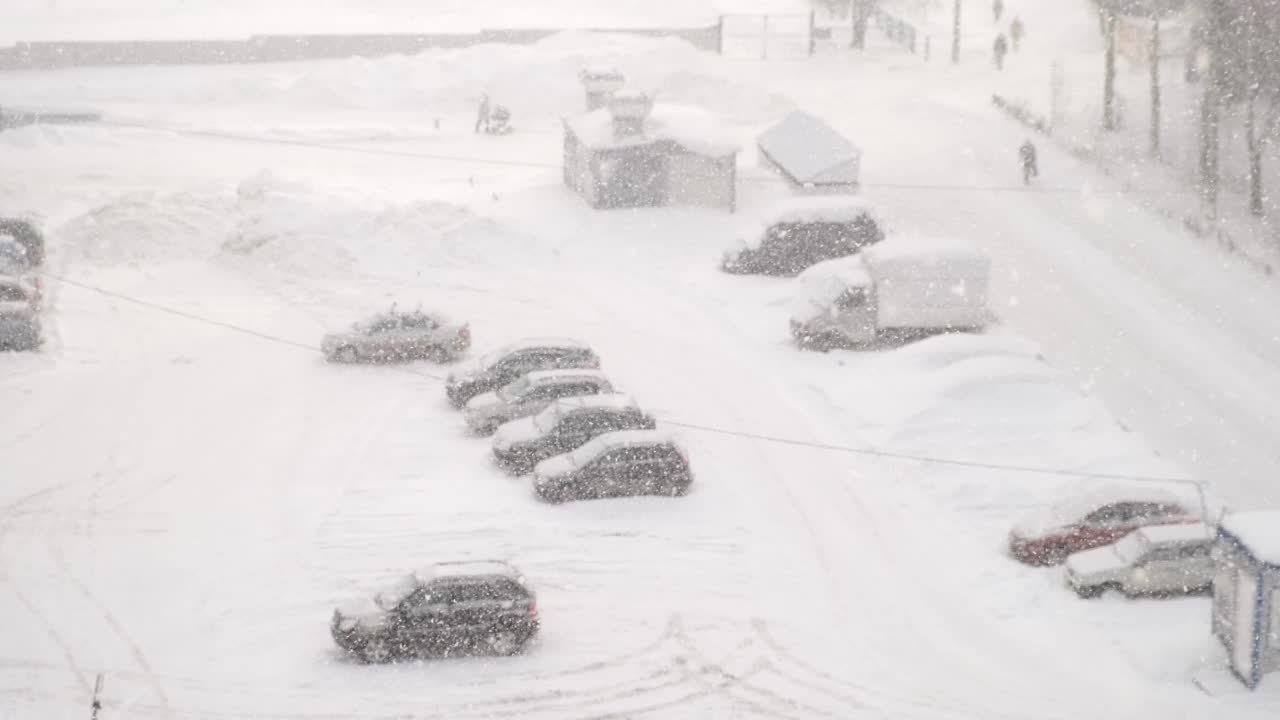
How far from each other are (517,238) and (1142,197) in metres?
18.6

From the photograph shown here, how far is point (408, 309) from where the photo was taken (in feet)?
116

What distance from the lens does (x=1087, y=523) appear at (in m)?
23.9

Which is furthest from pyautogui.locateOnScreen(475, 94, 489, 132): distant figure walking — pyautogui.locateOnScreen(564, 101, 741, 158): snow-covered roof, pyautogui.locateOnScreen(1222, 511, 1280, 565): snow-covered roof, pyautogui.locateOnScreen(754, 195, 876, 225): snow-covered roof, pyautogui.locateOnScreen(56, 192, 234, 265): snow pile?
pyautogui.locateOnScreen(1222, 511, 1280, 565): snow-covered roof

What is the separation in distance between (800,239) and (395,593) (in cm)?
2002

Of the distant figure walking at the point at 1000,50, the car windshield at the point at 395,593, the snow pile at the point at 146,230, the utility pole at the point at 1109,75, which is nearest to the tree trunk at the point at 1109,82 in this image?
the utility pole at the point at 1109,75

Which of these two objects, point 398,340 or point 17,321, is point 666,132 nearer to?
point 398,340

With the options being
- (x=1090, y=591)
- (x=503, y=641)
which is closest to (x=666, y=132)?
(x=1090, y=591)

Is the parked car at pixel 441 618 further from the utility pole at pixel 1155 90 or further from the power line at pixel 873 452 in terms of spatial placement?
the utility pole at pixel 1155 90

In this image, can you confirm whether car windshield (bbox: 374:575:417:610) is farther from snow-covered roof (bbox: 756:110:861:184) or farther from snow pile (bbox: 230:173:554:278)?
snow-covered roof (bbox: 756:110:861:184)

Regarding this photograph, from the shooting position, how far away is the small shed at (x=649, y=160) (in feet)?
141

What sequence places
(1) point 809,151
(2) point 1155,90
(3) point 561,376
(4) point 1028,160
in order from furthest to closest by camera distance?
(2) point 1155,90
(4) point 1028,160
(1) point 809,151
(3) point 561,376

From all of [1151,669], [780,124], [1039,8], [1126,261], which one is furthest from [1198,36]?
[1039,8]

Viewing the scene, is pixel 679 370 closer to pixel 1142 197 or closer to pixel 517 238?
pixel 517 238

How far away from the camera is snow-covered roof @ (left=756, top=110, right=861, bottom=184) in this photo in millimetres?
42344
